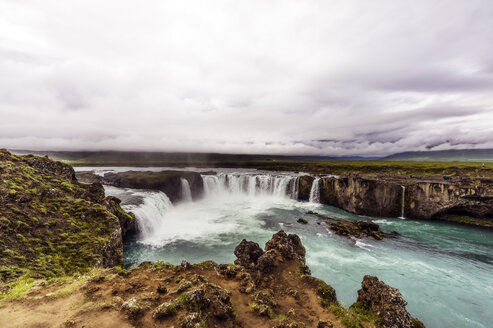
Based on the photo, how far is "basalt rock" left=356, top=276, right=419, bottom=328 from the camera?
30.0ft

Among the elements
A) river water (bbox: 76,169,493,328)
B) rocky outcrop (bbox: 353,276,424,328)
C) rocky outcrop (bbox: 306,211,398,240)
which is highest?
rocky outcrop (bbox: 353,276,424,328)

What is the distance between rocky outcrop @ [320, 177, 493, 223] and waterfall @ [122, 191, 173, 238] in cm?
3932

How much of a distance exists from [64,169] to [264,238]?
90.6 feet

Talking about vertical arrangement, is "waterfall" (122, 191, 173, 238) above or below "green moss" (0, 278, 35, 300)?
below

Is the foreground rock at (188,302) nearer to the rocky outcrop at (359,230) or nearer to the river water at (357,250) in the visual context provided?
the river water at (357,250)

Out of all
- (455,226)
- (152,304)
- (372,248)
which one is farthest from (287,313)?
(455,226)

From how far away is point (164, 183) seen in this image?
51.0 metres

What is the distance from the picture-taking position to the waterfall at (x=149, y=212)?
29.7 m

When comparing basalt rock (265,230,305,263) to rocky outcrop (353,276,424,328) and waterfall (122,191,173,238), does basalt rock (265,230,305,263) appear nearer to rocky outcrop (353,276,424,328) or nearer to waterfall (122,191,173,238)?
rocky outcrop (353,276,424,328)

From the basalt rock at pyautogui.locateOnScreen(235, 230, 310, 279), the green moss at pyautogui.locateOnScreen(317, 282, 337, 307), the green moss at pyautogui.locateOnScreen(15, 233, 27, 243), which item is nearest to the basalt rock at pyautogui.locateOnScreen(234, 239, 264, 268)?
the basalt rock at pyautogui.locateOnScreen(235, 230, 310, 279)

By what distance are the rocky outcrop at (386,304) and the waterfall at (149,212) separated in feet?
92.2

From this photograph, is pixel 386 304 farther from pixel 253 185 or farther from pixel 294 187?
pixel 253 185

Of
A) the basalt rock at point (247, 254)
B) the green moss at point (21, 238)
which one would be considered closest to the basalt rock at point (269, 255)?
the basalt rock at point (247, 254)

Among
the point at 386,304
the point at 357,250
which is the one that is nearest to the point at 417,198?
the point at 357,250
